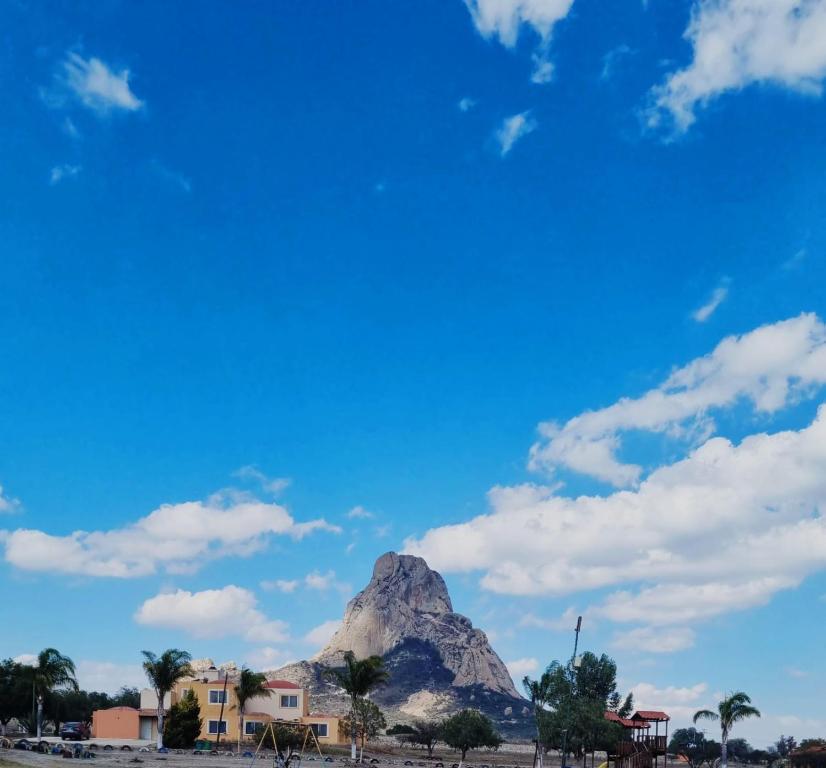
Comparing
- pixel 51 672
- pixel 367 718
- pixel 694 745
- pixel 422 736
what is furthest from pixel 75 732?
pixel 694 745

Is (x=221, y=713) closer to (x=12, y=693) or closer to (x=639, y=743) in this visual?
(x=12, y=693)

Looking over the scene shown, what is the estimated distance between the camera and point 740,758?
17725 cm

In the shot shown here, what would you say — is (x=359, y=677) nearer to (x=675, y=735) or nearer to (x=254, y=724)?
(x=254, y=724)

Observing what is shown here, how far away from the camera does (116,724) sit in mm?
94375

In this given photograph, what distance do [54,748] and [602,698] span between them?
2412 inches

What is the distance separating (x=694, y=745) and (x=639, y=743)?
107513 mm

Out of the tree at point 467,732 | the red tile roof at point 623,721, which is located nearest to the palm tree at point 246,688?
the tree at point 467,732

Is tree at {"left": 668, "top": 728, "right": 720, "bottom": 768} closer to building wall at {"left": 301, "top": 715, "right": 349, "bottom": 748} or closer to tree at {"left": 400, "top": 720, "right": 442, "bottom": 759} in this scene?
tree at {"left": 400, "top": 720, "right": 442, "bottom": 759}

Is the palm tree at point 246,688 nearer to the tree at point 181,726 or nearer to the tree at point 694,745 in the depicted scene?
the tree at point 181,726

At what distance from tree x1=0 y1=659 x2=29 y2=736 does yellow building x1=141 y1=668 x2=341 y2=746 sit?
41.7 ft

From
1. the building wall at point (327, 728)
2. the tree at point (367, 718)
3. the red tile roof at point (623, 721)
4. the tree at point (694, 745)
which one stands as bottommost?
the tree at point (694, 745)

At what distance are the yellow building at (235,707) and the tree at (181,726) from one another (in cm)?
959

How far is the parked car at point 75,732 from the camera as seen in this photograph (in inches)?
3445

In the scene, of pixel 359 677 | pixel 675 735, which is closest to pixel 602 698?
pixel 359 677
